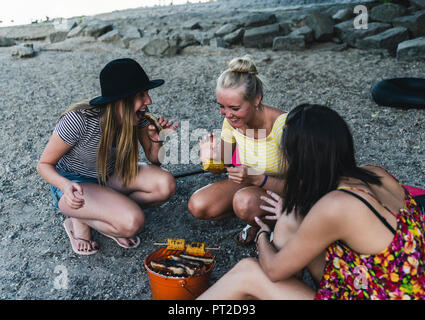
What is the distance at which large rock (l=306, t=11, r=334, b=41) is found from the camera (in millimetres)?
6473

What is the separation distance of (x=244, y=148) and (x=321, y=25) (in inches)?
177

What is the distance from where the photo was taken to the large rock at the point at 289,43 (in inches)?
255

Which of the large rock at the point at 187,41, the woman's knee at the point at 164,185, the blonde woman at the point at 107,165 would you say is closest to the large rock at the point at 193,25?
the large rock at the point at 187,41

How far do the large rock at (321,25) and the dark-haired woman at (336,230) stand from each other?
5198 millimetres

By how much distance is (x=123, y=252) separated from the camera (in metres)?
2.76

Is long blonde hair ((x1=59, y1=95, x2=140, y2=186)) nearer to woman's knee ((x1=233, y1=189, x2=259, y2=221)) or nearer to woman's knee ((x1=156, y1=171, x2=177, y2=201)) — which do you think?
woman's knee ((x1=156, y1=171, x2=177, y2=201))

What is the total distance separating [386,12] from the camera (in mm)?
6367

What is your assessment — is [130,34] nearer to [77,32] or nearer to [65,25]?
[77,32]

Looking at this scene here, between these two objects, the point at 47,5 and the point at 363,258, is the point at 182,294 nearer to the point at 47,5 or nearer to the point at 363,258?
the point at 363,258

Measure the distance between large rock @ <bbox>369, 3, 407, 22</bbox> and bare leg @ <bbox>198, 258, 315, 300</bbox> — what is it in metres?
5.85

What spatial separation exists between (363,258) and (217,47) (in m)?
Result: 5.92

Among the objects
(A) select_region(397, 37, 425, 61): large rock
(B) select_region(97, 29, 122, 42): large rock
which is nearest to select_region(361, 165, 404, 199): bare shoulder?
(A) select_region(397, 37, 425, 61): large rock

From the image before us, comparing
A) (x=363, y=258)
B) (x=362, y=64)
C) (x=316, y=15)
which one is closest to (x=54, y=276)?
(x=363, y=258)

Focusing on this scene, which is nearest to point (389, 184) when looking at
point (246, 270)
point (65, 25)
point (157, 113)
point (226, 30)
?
point (246, 270)
